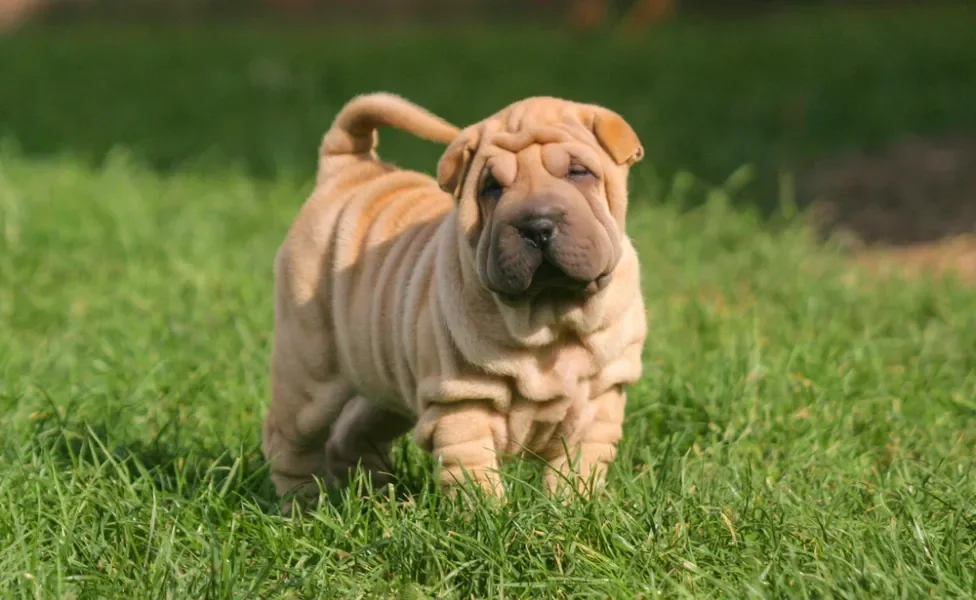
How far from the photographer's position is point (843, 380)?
13.9 ft

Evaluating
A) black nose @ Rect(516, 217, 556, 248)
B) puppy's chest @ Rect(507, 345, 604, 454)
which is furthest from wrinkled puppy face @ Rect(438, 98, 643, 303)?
puppy's chest @ Rect(507, 345, 604, 454)

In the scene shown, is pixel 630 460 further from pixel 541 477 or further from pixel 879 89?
pixel 879 89

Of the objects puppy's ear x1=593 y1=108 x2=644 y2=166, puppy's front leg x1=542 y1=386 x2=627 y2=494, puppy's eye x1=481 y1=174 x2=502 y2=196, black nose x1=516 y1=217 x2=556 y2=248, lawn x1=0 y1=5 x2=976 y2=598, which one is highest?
puppy's ear x1=593 y1=108 x2=644 y2=166

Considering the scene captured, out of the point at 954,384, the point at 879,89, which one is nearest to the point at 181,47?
the point at 879,89

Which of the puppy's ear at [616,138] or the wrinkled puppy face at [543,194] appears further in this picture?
the puppy's ear at [616,138]

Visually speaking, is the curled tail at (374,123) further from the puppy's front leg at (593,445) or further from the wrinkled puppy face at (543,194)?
the puppy's front leg at (593,445)

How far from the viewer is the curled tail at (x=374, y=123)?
3582 millimetres

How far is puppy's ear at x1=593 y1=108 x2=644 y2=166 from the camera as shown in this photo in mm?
3117

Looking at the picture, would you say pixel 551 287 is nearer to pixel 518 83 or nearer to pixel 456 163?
pixel 456 163

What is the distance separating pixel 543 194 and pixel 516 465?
2.74 ft

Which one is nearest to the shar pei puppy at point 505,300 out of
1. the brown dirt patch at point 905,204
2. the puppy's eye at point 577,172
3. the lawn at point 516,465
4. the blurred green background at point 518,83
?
the puppy's eye at point 577,172

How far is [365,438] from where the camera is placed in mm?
3814

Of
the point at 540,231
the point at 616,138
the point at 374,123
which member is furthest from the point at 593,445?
the point at 374,123

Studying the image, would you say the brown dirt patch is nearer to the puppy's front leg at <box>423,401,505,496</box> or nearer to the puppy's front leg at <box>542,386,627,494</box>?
the puppy's front leg at <box>542,386,627,494</box>
